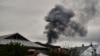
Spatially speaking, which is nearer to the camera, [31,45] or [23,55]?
[23,55]

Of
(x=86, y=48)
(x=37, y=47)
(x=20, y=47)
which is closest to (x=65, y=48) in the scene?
(x=86, y=48)

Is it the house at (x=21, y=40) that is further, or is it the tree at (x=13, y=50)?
the house at (x=21, y=40)

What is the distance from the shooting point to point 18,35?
86062 mm

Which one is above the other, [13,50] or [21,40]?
[21,40]

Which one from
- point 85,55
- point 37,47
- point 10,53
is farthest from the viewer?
point 85,55

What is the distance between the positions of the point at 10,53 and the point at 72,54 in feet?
98.9

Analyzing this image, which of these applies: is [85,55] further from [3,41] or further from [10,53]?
[10,53]

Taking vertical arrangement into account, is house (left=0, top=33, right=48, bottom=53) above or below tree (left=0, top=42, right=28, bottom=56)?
above

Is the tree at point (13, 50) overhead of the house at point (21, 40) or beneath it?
beneath

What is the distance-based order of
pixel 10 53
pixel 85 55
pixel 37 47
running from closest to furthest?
1. pixel 10 53
2. pixel 37 47
3. pixel 85 55

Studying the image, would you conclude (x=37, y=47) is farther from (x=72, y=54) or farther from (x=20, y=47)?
(x=20, y=47)

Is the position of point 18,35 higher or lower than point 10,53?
higher

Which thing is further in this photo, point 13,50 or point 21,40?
point 21,40

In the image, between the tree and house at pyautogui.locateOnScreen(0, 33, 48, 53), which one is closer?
the tree
